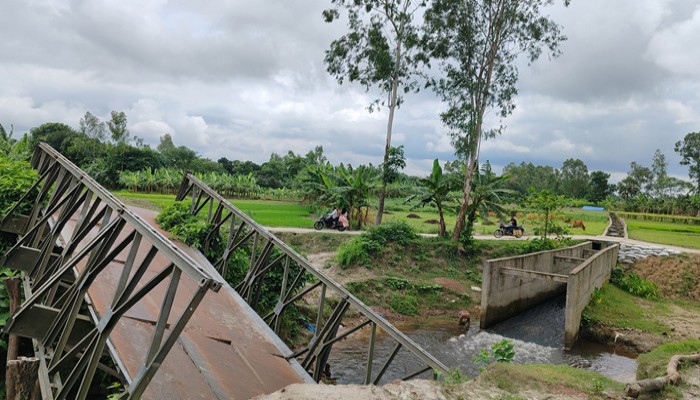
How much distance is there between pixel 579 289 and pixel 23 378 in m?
13.4

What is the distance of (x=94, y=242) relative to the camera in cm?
444

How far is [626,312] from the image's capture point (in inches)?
623

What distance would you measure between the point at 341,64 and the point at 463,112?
6759 millimetres

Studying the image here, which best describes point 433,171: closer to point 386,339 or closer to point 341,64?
point 341,64

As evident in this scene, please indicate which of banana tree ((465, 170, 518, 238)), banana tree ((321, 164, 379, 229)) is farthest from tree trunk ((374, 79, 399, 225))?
banana tree ((465, 170, 518, 238))

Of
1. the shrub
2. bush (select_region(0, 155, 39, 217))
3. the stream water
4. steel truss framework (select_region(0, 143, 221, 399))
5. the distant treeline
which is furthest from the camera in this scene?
the distant treeline

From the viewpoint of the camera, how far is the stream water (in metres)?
10.9

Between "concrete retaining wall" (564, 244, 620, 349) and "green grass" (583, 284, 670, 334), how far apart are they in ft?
1.42

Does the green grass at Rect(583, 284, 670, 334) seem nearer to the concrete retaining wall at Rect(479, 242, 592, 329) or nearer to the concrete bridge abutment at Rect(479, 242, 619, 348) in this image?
the concrete bridge abutment at Rect(479, 242, 619, 348)

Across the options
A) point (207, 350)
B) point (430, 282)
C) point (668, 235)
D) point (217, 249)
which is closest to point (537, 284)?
point (430, 282)

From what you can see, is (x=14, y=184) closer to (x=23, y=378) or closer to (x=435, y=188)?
(x=23, y=378)

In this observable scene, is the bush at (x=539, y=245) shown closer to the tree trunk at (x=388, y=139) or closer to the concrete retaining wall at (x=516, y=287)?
the concrete retaining wall at (x=516, y=287)

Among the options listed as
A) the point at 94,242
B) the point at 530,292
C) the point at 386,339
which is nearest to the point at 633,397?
the point at 94,242

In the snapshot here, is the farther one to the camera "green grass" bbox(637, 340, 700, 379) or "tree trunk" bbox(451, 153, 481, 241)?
"tree trunk" bbox(451, 153, 481, 241)
